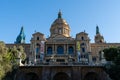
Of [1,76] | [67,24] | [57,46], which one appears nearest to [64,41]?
[57,46]

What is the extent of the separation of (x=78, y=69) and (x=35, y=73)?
743 centimetres

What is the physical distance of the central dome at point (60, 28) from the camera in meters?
71.0

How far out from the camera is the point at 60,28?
234 ft

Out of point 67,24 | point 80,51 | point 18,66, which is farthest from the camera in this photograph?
point 67,24

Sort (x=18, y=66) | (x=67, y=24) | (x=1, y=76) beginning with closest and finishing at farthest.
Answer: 1. (x=1, y=76)
2. (x=18, y=66)
3. (x=67, y=24)

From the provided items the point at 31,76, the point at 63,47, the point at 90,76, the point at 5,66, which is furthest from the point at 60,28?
the point at 5,66

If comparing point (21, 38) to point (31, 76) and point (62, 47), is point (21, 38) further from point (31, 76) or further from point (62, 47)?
point (31, 76)

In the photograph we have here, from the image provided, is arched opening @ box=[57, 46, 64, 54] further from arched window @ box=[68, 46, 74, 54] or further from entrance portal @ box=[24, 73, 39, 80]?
entrance portal @ box=[24, 73, 39, 80]

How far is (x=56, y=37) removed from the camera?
67000mm

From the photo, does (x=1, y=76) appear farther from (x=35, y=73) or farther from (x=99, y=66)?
(x=99, y=66)

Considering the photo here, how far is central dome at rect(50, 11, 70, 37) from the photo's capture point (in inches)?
2797

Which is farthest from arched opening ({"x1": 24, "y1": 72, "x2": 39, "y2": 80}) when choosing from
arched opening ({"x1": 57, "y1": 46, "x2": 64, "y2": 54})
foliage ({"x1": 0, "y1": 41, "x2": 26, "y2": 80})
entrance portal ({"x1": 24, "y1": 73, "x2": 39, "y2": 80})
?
arched opening ({"x1": 57, "y1": 46, "x2": 64, "y2": 54})

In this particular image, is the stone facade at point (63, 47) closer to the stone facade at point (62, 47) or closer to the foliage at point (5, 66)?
the stone facade at point (62, 47)

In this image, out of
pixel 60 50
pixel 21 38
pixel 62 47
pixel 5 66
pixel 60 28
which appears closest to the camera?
pixel 5 66
